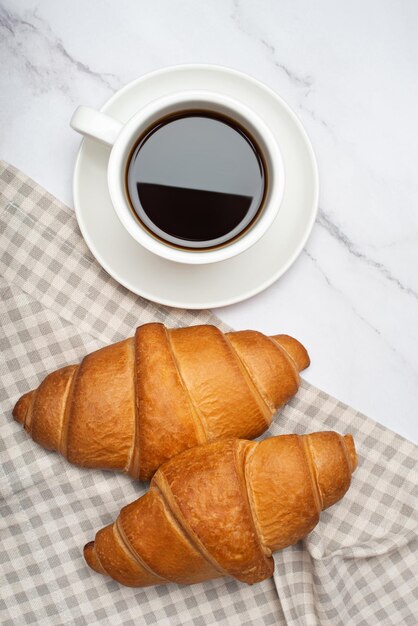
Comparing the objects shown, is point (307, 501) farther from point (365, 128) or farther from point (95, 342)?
point (365, 128)

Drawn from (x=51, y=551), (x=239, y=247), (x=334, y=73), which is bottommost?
(x=51, y=551)

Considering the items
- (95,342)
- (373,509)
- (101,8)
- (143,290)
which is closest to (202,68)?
(101,8)

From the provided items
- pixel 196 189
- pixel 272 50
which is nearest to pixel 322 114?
pixel 272 50

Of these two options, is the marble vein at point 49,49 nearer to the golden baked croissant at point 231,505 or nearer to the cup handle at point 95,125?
the cup handle at point 95,125

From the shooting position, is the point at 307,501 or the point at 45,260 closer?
the point at 307,501

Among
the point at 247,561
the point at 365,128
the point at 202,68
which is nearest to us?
the point at 247,561

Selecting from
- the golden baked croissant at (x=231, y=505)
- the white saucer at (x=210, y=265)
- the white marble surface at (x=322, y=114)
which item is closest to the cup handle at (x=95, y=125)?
the white saucer at (x=210, y=265)
